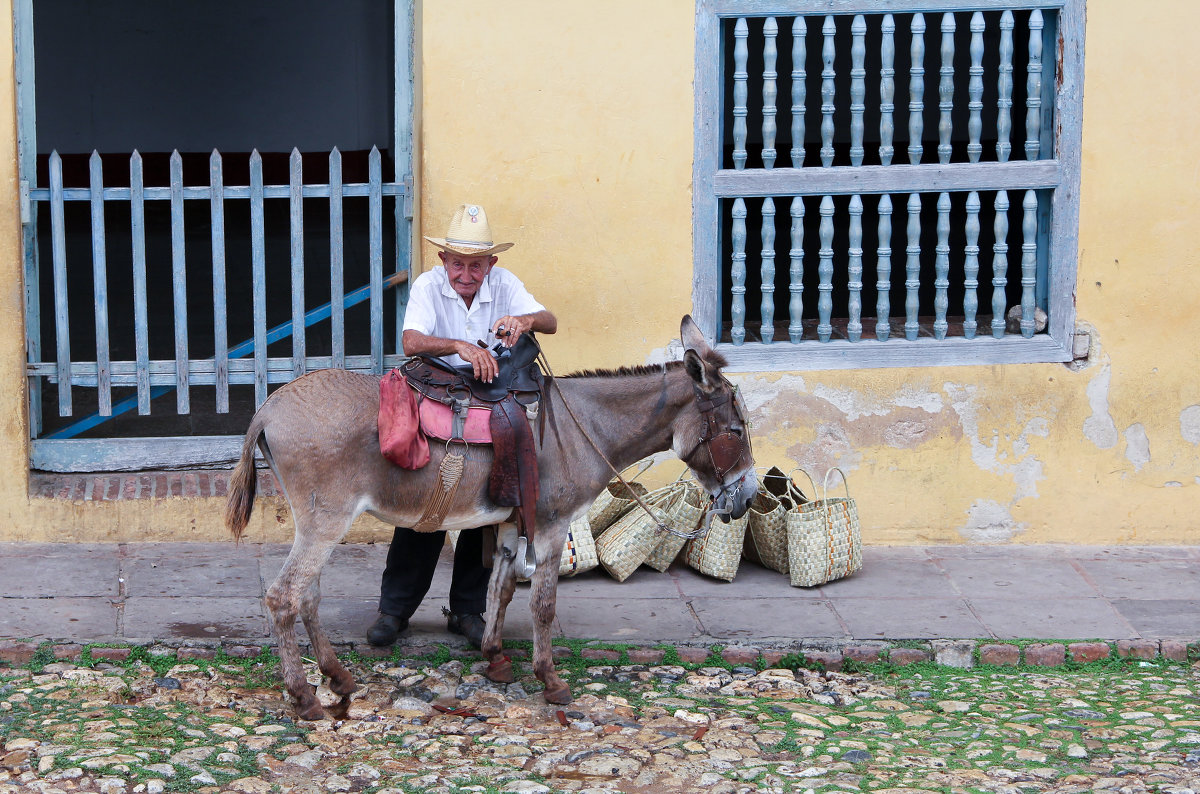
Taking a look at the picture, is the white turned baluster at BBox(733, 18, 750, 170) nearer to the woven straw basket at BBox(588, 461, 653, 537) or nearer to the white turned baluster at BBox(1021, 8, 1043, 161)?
the white turned baluster at BBox(1021, 8, 1043, 161)

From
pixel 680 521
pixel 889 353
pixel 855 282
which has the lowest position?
pixel 680 521

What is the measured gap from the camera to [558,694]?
17.8 feet

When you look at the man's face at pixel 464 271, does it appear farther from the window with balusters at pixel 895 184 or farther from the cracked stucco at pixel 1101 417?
the cracked stucco at pixel 1101 417

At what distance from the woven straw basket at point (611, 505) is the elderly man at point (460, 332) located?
1106 millimetres

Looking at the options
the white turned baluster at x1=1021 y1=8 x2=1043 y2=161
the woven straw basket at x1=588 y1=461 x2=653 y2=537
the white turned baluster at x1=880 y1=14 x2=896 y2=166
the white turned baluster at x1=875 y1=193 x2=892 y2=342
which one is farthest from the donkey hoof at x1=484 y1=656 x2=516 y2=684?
the white turned baluster at x1=1021 y1=8 x2=1043 y2=161

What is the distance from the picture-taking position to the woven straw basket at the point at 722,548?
22.4 ft

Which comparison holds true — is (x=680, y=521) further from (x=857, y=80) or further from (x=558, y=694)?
(x=857, y=80)

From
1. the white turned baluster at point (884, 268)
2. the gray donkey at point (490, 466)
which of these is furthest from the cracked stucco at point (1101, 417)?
the gray donkey at point (490, 466)

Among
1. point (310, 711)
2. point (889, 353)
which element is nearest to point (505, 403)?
point (310, 711)

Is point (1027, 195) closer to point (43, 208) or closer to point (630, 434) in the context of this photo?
point (630, 434)

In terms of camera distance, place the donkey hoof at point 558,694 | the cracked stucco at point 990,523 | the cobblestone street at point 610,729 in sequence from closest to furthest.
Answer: the cobblestone street at point 610,729 < the donkey hoof at point 558,694 < the cracked stucco at point 990,523

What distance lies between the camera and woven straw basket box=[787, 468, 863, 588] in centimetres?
671

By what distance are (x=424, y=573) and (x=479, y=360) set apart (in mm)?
1215

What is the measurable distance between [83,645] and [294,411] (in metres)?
1.52
